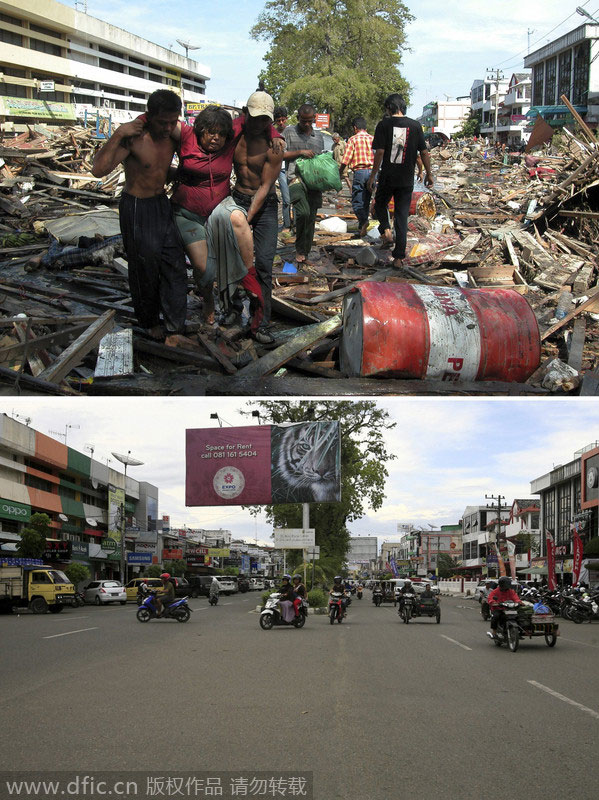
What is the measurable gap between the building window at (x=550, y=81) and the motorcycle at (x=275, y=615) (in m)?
74.1

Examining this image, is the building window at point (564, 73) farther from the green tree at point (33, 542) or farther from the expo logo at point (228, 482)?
the green tree at point (33, 542)

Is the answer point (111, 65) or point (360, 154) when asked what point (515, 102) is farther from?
point (360, 154)

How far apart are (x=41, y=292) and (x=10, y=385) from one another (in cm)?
278

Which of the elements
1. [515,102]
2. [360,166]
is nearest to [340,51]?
[360,166]

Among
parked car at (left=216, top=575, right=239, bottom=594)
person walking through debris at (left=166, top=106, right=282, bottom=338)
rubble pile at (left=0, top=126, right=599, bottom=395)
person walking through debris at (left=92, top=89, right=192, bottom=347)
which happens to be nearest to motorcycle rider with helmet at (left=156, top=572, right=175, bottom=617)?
rubble pile at (left=0, top=126, right=599, bottom=395)

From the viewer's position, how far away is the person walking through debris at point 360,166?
13.0m

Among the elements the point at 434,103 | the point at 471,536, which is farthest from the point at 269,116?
the point at 434,103

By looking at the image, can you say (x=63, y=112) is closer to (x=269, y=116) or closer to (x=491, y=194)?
(x=491, y=194)

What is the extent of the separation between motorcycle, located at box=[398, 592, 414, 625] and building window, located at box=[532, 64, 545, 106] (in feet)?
246

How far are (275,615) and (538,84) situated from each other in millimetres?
79848

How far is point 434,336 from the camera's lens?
8.37m

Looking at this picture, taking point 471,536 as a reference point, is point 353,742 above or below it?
above

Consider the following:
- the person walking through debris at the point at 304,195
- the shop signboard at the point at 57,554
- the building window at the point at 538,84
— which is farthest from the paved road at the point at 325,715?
the building window at the point at 538,84

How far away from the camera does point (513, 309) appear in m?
8.75
